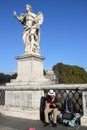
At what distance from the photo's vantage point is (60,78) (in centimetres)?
4341

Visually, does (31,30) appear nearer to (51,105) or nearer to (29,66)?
(29,66)

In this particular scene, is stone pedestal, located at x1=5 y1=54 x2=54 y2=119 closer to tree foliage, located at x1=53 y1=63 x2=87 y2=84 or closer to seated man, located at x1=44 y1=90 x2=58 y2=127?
seated man, located at x1=44 y1=90 x2=58 y2=127

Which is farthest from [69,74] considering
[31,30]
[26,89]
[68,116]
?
[68,116]

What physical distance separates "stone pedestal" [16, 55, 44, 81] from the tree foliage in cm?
3100

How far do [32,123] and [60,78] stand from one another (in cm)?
3455

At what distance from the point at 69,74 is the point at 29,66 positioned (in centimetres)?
3413

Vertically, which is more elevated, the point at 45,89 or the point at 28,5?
the point at 28,5

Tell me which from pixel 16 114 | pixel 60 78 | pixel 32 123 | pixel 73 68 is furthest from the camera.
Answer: pixel 73 68

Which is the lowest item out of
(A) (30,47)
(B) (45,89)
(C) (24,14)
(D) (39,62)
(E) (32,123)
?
(E) (32,123)

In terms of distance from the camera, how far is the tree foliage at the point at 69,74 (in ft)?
143

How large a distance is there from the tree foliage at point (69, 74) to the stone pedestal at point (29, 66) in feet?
102

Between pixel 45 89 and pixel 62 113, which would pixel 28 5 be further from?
pixel 62 113

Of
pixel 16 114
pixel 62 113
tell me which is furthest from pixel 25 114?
pixel 62 113

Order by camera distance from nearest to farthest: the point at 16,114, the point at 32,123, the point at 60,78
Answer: the point at 32,123 < the point at 16,114 < the point at 60,78
